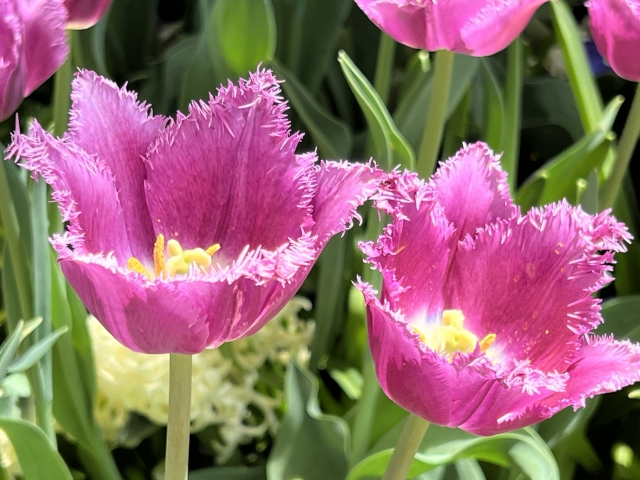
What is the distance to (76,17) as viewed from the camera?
386mm

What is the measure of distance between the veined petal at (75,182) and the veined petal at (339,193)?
0.28ft

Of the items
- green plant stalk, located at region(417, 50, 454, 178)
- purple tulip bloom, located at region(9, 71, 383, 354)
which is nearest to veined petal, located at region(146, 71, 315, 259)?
purple tulip bloom, located at region(9, 71, 383, 354)

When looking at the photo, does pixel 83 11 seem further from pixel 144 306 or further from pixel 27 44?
pixel 144 306

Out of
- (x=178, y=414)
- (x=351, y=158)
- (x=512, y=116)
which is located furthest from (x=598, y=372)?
(x=351, y=158)

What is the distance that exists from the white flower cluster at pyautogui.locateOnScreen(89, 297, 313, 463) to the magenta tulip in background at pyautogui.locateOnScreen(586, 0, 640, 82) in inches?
10.5

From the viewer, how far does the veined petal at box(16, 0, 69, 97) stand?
12.7 inches

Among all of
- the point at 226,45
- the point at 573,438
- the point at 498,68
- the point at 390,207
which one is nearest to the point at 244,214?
the point at 390,207

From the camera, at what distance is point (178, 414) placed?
289mm

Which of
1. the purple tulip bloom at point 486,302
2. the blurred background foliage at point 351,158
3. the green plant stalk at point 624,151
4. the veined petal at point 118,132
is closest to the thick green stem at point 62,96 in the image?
the blurred background foliage at point 351,158

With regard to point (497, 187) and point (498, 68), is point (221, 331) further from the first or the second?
point (498, 68)

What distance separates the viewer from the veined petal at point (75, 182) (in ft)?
0.85

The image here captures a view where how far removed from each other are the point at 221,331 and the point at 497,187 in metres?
0.16

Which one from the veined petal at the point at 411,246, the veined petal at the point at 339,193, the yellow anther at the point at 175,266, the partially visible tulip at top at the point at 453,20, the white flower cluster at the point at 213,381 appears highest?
the partially visible tulip at top at the point at 453,20

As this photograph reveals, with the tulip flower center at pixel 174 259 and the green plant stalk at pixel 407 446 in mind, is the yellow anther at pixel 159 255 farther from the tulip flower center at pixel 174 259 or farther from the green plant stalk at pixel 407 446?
the green plant stalk at pixel 407 446
